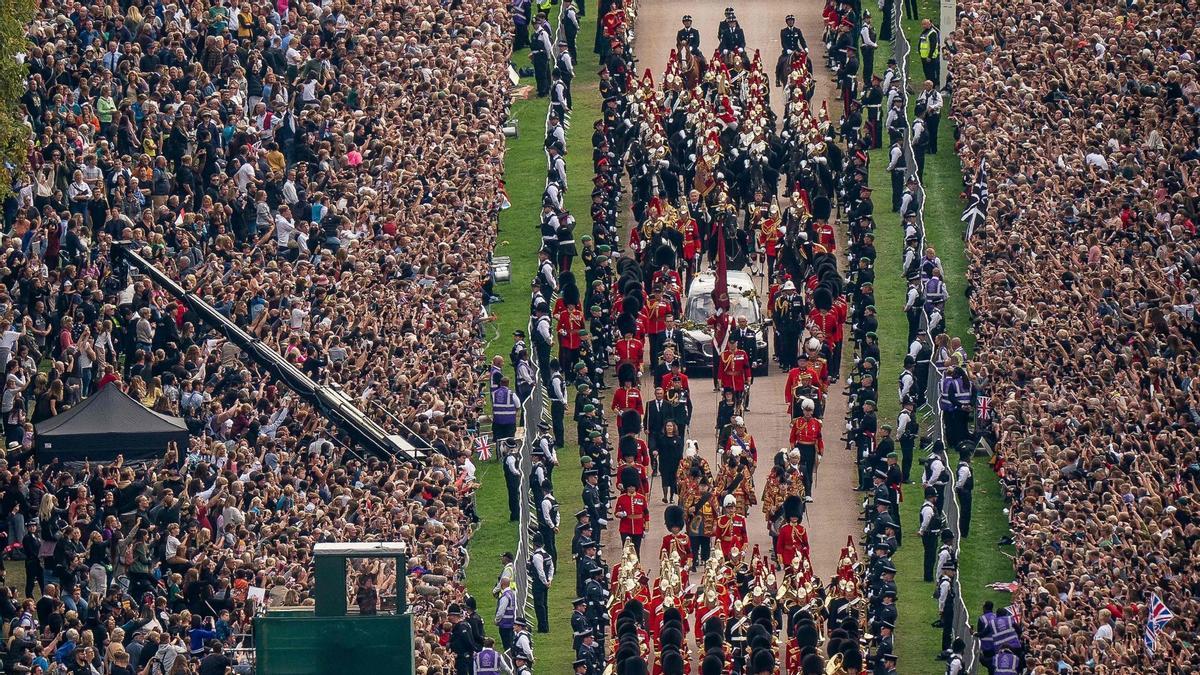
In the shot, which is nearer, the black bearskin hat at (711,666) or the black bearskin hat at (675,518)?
the black bearskin hat at (711,666)

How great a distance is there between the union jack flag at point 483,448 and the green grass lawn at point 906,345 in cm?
583

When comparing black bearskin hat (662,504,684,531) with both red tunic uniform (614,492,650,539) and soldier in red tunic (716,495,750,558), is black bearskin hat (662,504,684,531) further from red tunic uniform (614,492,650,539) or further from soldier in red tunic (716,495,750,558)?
soldier in red tunic (716,495,750,558)

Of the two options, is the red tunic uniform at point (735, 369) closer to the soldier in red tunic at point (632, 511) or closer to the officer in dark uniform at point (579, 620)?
the soldier in red tunic at point (632, 511)

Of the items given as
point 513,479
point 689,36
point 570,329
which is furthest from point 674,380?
point 689,36

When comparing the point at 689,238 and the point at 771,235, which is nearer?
the point at 771,235

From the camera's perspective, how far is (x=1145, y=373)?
1601 inches

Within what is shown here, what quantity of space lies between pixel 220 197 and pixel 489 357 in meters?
5.81

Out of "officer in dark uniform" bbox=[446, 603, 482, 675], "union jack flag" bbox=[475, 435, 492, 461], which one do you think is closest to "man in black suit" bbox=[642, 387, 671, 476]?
"union jack flag" bbox=[475, 435, 492, 461]

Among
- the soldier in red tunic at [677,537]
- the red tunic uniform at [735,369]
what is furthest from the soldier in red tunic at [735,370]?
the soldier in red tunic at [677,537]

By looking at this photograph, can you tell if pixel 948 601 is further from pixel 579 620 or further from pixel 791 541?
pixel 579 620

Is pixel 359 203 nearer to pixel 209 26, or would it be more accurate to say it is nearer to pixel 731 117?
pixel 209 26

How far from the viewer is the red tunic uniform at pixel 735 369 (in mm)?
48188

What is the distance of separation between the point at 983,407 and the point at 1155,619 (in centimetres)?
1204

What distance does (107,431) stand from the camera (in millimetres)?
39500
